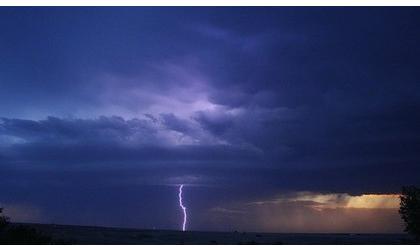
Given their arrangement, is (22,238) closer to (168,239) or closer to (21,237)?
(21,237)

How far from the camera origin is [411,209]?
118ft

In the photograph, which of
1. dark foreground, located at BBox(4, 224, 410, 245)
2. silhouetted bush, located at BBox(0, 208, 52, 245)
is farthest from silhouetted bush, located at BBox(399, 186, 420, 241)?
silhouetted bush, located at BBox(0, 208, 52, 245)

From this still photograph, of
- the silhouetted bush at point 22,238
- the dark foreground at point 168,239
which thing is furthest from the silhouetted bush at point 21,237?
the dark foreground at point 168,239

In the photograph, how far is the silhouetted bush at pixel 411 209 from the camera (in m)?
35.6

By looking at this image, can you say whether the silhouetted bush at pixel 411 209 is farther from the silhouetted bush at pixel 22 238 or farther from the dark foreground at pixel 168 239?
the silhouetted bush at pixel 22 238

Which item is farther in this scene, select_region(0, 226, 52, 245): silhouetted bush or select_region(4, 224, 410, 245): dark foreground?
select_region(4, 224, 410, 245): dark foreground

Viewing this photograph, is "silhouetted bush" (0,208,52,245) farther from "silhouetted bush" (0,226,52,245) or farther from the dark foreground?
the dark foreground

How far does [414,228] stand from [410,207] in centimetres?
178

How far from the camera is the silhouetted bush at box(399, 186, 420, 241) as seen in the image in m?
35.6
